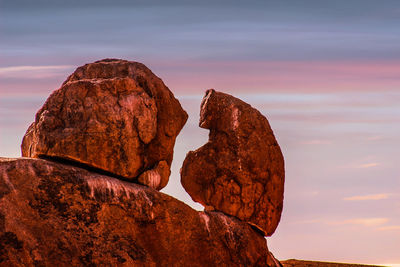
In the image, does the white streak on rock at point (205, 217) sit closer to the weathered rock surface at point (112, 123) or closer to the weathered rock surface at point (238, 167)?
the weathered rock surface at point (238, 167)

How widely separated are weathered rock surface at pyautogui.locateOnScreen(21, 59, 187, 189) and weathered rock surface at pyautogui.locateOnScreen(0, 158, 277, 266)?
65cm

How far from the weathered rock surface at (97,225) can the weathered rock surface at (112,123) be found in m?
0.65

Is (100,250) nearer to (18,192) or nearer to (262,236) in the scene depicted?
(18,192)

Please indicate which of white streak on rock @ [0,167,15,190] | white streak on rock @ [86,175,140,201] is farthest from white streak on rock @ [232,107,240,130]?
white streak on rock @ [0,167,15,190]

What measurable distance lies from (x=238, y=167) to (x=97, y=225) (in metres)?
5.16

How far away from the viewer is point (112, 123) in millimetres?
25234

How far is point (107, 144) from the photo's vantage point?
25.0 meters

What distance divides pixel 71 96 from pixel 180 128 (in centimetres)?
375

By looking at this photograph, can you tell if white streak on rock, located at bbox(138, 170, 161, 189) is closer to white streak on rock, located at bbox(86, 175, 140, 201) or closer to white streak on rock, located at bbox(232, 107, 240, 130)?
white streak on rock, located at bbox(86, 175, 140, 201)

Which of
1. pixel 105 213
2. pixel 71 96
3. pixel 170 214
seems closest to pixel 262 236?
pixel 170 214

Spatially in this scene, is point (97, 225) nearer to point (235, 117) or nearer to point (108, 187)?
point (108, 187)

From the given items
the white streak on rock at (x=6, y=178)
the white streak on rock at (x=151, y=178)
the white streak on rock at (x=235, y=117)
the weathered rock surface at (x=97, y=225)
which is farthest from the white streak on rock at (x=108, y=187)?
the white streak on rock at (x=235, y=117)

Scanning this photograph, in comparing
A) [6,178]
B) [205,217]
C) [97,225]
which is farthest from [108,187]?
[205,217]

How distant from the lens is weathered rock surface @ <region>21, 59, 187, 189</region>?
24875 mm
